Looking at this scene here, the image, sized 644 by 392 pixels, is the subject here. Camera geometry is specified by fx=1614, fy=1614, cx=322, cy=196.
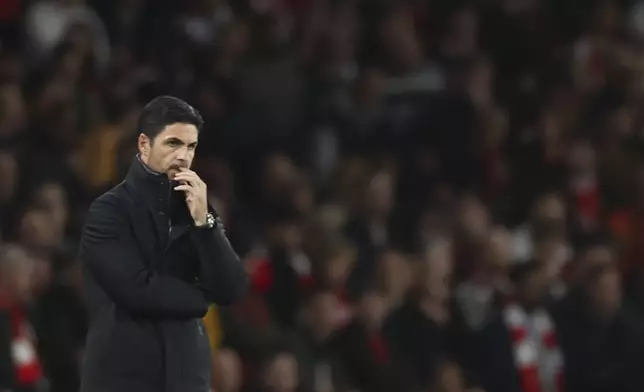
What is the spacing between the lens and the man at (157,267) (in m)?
4.69

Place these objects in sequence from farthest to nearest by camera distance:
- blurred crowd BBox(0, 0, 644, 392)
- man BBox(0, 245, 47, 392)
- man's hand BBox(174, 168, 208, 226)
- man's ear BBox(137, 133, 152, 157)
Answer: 1. blurred crowd BBox(0, 0, 644, 392)
2. man BBox(0, 245, 47, 392)
3. man's ear BBox(137, 133, 152, 157)
4. man's hand BBox(174, 168, 208, 226)

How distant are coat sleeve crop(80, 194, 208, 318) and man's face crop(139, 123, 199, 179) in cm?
18

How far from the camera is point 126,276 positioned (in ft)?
15.4

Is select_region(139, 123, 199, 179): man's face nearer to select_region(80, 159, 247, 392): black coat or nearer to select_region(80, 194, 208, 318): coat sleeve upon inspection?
select_region(80, 159, 247, 392): black coat

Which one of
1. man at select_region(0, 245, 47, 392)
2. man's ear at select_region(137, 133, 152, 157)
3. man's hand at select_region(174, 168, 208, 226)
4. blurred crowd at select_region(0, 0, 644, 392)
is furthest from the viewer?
blurred crowd at select_region(0, 0, 644, 392)

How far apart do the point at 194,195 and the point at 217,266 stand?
0.22 m

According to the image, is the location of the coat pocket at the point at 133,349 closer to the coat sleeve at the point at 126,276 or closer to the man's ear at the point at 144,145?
the coat sleeve at the point at 126,276

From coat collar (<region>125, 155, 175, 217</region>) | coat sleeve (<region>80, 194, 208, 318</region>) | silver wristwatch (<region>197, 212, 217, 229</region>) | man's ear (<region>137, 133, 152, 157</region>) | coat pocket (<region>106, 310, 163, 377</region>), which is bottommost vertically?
coat pocket (<region>106, 310, 163, 377</region>)

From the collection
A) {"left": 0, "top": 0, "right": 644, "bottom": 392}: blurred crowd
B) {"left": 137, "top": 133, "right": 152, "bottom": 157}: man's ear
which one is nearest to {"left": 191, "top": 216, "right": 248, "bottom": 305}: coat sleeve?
{"left": 137, "top": 133, "right": 152, "bottom": 157}: man's ear

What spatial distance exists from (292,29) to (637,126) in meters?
2.65

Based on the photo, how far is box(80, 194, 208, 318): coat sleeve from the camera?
4684mm

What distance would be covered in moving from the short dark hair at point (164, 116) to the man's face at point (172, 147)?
14 mm

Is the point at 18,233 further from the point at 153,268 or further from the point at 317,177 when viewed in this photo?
the point at 153,268

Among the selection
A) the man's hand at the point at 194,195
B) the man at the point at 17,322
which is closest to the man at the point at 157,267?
the man's hand at the point at 194,195
